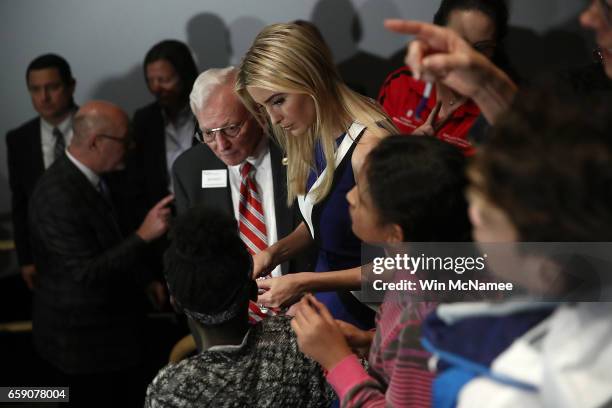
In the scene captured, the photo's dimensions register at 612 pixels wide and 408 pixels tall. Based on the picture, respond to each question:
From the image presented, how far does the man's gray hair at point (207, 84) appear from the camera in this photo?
2.14 meters

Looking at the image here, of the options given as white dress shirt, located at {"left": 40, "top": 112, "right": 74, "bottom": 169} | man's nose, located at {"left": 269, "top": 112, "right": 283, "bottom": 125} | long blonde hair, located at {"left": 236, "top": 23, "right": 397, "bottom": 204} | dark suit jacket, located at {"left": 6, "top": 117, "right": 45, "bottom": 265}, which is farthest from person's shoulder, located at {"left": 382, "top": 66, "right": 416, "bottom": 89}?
dark suit jacket, located at {"left": 6, "top": 117, "right": 45, "bottom": 265}

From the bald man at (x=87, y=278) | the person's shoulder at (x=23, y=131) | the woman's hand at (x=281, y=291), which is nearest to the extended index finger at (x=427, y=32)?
the woman's hand at (x=281, y=291)

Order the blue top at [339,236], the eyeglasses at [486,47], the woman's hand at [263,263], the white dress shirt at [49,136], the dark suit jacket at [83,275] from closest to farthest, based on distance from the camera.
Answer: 1. the blue top at [339,236]
2. the woman's hand at [263,263]
3. the eyeglasses at [486,47]
4. the dark suit jacket at [83,275]
5. the white dress shirt at [49,136]

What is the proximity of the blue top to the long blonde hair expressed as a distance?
0.03 meters

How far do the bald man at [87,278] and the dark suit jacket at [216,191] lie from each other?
363 millimetres

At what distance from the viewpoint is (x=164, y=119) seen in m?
3.27

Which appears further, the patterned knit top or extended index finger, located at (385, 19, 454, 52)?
the patterned knit top

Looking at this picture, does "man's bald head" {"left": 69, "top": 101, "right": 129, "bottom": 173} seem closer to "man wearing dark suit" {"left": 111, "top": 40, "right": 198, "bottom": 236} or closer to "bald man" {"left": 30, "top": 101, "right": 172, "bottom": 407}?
"bald man" {"left": 30, "top": 101, "right": 172, "bottom": 407}

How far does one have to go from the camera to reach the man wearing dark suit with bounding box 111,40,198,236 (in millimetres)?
3162

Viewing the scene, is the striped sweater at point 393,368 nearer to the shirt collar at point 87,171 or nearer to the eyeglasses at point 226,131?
the eyeglasses at point 226,131

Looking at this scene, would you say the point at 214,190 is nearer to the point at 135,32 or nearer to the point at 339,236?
the point at 339,236

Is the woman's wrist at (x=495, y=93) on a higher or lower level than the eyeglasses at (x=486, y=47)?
higher

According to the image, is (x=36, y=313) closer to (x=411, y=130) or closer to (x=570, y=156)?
(x=411, y=130)

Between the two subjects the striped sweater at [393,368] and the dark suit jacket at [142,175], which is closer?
the striped sweater at [393,368]
